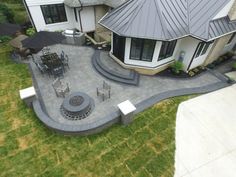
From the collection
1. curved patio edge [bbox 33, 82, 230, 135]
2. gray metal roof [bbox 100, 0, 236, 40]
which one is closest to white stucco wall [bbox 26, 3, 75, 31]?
gray metal roof [bbox 100, 0, 236, 40]

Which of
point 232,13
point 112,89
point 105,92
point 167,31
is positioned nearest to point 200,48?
point 232,13

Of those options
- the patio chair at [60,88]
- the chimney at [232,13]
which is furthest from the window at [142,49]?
the chimney at [232,13]

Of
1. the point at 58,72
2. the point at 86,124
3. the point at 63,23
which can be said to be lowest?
the point at 86,124

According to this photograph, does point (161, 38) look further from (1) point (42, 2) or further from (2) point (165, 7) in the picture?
(1) point (42, 2)

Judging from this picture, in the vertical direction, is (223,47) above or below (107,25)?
below

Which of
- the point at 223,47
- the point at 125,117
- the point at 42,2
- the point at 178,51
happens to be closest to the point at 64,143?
the point at 125,117

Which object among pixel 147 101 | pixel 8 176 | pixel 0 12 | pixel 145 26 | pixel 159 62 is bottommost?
pixel 8 176

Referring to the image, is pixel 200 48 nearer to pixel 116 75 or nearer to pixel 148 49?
pixel 148 49
